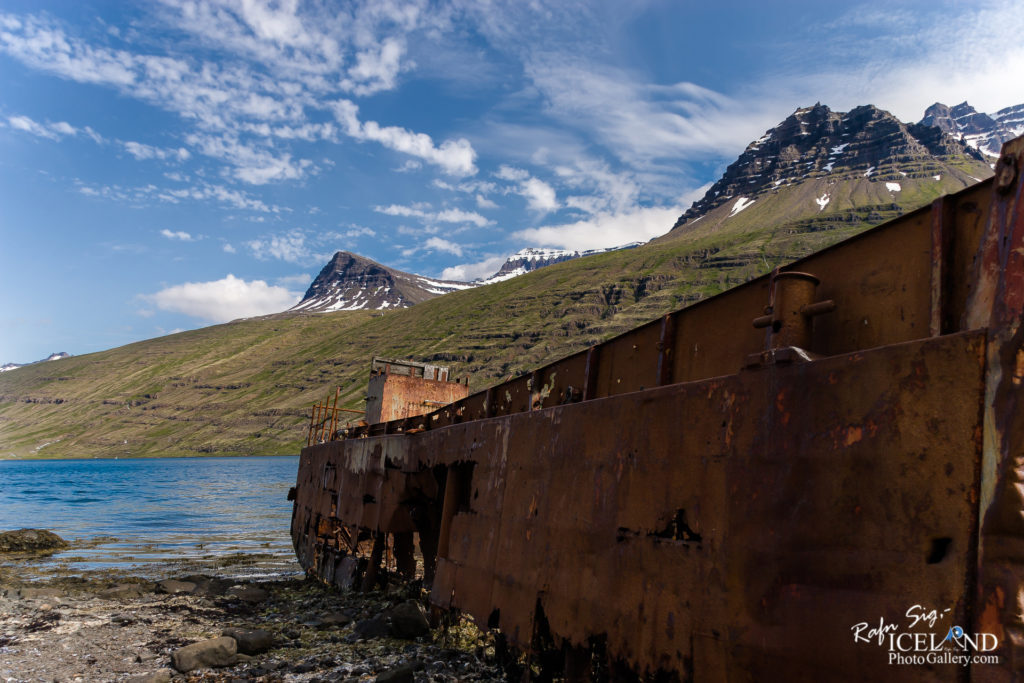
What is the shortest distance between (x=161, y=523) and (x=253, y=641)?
30.7 meters

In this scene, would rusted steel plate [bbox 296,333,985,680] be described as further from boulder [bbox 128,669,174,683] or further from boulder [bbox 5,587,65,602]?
boulder [bbox 5,587,65,602]

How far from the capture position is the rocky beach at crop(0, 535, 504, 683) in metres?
7.90

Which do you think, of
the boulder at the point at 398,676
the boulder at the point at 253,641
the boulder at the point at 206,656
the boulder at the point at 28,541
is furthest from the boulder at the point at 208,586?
the boulder at the point at 28,541

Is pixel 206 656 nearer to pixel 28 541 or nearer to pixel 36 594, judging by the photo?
pixel 36 594

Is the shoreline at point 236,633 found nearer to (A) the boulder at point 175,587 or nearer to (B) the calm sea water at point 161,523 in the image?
(A) the boulder at point 175,587

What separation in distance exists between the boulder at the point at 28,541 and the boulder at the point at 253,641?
20916 mm

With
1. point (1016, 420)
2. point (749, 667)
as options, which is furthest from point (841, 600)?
point (1016, 420)

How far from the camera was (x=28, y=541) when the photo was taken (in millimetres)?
25438

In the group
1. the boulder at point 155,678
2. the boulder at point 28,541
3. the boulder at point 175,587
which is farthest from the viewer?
the boulder at point 28,541

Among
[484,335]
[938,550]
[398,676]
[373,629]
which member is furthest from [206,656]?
[484,335]

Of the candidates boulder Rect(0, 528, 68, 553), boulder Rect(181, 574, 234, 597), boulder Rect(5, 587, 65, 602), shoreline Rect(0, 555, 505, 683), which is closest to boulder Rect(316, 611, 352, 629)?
shoreline Rect(0, 555, 505, 683)

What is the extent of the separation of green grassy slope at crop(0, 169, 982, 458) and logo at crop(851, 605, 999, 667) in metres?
119

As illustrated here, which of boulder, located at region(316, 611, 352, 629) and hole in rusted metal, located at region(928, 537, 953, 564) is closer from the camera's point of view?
hole in rusted metal, located at region(928, 537, 953, 564)

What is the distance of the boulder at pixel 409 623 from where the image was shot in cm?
887
